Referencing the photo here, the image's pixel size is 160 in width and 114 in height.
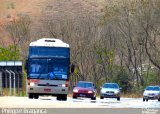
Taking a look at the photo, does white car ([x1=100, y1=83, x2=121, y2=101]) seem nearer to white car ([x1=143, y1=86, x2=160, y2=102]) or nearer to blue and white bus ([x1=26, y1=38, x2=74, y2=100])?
white car ([x1=143, y1=86, x2=160, y2=102])

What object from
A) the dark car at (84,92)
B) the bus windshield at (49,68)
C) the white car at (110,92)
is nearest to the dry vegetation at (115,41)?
the white car at (110,92)

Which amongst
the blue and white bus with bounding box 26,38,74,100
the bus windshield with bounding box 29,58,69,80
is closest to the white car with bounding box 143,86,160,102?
the blue and white bus with bounding box 26,38,74,100

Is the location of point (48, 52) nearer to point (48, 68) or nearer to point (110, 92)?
point (48, 68)

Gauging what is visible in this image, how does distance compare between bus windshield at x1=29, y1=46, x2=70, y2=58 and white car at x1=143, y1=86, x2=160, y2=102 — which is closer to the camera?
bus windshield at x1=29, y1=46, x2=70, y2=58

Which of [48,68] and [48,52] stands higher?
[48,52]

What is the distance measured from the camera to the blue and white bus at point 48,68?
1578 inches

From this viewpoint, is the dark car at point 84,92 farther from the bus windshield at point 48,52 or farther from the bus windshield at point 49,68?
the bus windshield at point 48,52

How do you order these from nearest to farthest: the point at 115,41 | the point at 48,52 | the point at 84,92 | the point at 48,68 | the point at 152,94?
1. the point at 48,68
2. the point at 48,52
3. the point at 84,92
4. the point at 152,94
5. the point at 115,41

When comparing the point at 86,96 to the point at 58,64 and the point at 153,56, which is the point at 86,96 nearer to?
the point at 58,64

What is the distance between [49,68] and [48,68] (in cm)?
6

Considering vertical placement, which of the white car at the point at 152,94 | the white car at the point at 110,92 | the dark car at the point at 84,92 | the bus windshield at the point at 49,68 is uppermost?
the bus windshield at the point at 49,68

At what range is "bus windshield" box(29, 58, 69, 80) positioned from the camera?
1576 inches

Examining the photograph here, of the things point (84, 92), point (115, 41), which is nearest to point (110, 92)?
point (84, 92)

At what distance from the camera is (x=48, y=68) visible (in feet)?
132
